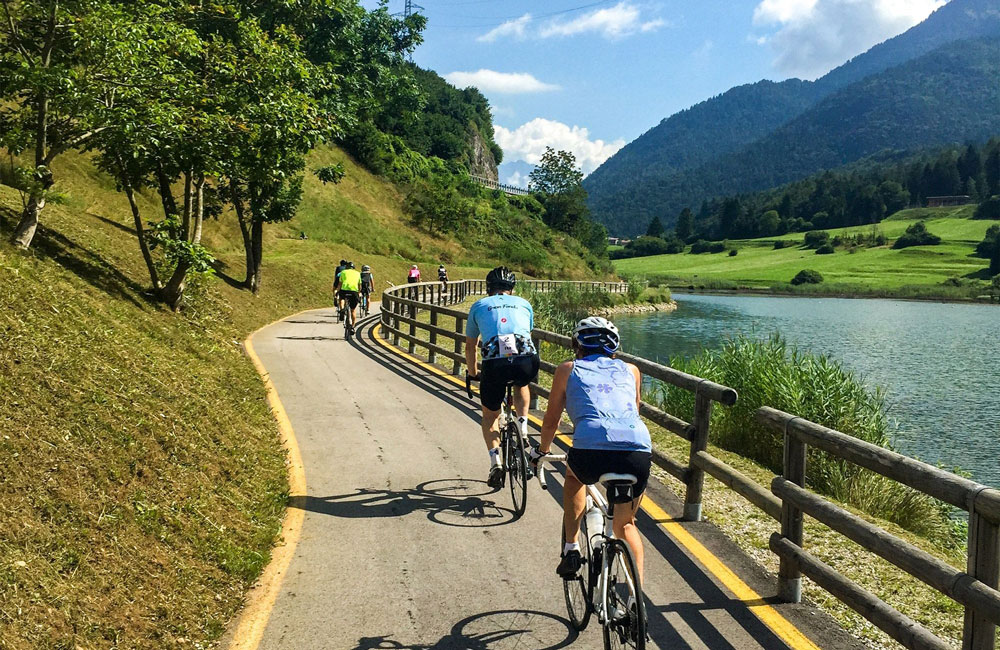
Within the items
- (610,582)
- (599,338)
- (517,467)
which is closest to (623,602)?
(610,582)

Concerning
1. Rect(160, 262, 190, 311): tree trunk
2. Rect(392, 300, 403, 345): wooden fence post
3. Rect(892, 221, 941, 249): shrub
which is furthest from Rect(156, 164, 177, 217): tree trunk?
Rect(892, 221, 941, 249): shrub

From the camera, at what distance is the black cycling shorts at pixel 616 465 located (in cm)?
385

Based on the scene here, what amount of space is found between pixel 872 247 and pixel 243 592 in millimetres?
159315

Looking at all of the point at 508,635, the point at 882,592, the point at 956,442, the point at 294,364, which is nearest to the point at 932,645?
the point at 882,592

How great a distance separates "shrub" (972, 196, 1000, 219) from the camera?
152m

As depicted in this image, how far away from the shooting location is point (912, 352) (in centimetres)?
3319

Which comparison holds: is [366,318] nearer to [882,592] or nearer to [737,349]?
[737,349]

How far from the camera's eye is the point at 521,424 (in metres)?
6.52

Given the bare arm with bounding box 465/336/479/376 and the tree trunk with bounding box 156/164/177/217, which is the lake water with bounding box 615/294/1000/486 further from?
the tree trunk with bounding box 156/164/177/217

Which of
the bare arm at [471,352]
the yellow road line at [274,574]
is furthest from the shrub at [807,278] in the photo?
the yellow road line at [274,574]

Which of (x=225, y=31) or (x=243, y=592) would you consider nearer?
(x=243, y=592)

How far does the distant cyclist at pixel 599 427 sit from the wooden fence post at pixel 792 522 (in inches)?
54.9

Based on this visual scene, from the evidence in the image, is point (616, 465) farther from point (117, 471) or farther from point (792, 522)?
point (117, 471)

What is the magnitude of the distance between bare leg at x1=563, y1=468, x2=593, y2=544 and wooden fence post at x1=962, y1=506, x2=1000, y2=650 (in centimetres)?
193
